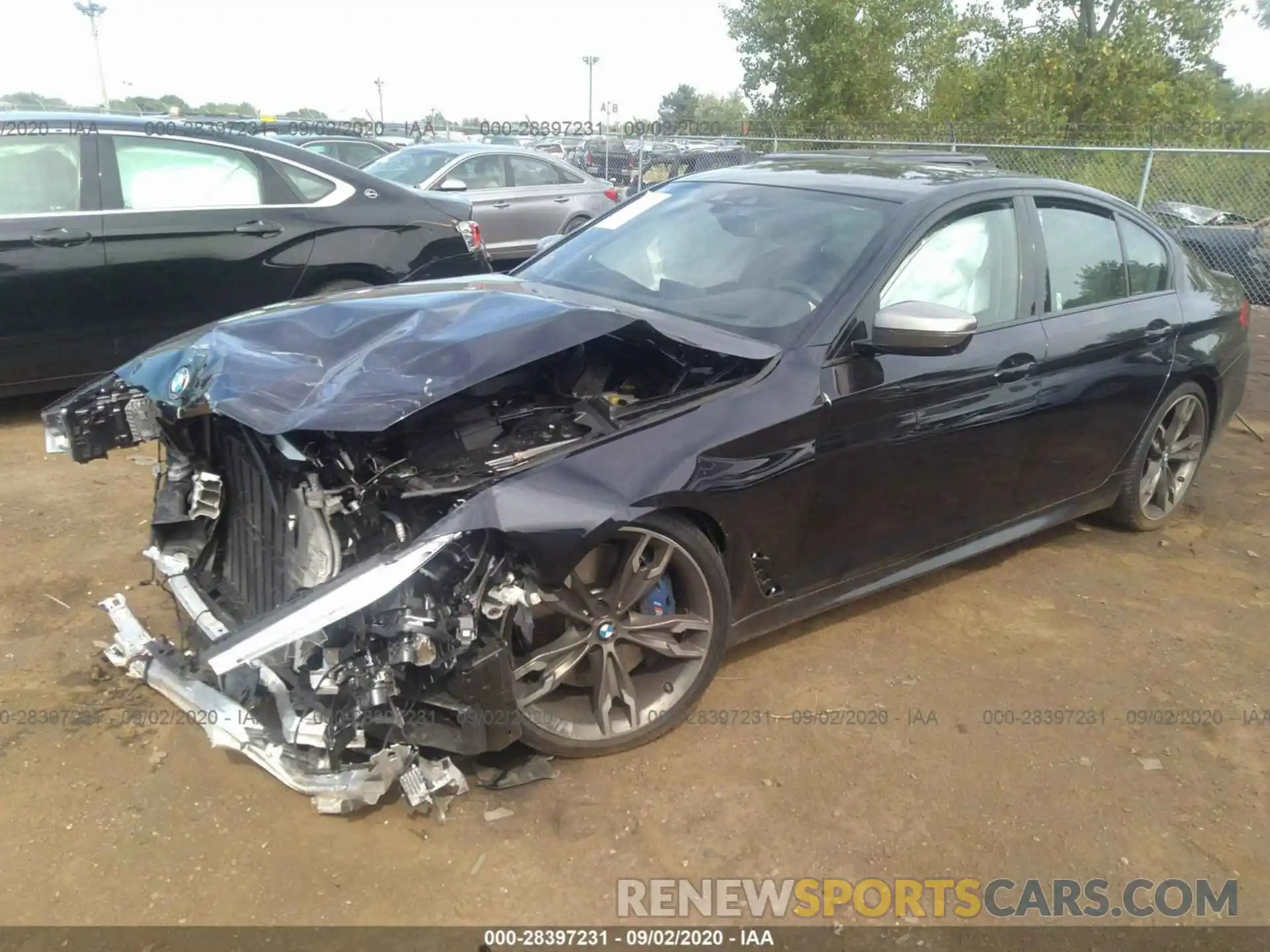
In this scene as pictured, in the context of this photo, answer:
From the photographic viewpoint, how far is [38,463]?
16.4 ft

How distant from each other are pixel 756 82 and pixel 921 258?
22932 millimetres

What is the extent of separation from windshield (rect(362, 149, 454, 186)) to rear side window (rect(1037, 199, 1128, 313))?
7.66 metres

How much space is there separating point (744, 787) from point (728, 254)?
6.16 ft

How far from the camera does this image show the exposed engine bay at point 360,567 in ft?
7.96

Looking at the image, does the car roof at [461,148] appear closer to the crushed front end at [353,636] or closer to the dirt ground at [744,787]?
the dirt ground at [744,787]

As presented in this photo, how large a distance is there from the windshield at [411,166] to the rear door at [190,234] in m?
4.58

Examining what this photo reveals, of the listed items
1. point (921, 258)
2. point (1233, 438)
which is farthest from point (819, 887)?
point (1233, 438)

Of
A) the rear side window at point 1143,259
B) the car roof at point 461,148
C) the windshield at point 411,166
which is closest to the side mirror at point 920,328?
the rear side window at point 1143,259

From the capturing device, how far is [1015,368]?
3656 mm

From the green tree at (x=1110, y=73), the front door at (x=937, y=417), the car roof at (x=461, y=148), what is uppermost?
the green tree at (x=1110, y=73)

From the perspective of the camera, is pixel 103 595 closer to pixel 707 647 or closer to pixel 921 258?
pixel 707 647

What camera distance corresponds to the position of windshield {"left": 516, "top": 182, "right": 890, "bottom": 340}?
3.27m

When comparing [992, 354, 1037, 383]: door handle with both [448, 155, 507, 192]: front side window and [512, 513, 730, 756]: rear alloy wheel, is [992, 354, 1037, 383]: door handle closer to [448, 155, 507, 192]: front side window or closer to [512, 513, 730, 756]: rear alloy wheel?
[512, 513, 730, 756]: rear alloy wheel

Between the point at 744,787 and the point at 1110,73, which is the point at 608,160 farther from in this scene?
the point at 744,787
